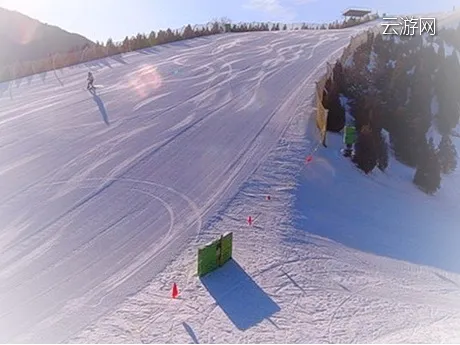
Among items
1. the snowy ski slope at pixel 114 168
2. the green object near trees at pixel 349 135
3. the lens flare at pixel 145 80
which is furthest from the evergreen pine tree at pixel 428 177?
the lens flare at pixel 145 80

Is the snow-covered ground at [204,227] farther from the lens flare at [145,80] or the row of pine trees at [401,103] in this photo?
the row of pine trees at [401,103]

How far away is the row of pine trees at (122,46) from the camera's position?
1216 inches

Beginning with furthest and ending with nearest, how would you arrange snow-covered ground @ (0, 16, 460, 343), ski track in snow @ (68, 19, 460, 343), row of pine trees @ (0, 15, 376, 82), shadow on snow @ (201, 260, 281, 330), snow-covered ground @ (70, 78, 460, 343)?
1. row of pine trees @ (0, 15, 376, 82)
2. shadow on snow @ (201, 260, 281, 330)
3. snow-covered ground @ (0, 16, 460, 343)
4. snow-covered ground @ (70, 78, 460, 343)
5. ski track in snow @ (68, 19, 460, 343)

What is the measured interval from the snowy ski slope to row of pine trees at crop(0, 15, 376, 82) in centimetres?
191

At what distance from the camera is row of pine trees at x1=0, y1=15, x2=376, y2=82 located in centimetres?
3089

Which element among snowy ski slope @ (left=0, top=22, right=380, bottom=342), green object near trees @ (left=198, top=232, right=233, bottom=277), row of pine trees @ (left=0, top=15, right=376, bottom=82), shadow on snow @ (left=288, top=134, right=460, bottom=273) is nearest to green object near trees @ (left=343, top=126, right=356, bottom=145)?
shadow on snow @ (left=288, top=134, right=460, bottom=273)

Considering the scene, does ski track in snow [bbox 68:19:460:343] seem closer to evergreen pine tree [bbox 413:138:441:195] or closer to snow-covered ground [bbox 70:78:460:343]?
snow-covered ground [bbox 70:78:460:343]

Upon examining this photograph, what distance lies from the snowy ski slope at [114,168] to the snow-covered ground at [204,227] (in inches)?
2.3

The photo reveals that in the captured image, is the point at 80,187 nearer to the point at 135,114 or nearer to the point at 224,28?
the point at 135,114

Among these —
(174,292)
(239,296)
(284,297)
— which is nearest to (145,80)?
(174,292)

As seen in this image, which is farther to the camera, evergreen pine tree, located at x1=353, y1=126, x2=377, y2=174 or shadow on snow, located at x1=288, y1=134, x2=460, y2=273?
evergreen pine tree, located at x1=353, y1=126, x2=377, y2=174

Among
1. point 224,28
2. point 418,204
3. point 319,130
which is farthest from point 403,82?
point 224,28

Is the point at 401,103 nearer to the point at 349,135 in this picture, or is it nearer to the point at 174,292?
the point at 349,135

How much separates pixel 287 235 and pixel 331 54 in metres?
23.8
